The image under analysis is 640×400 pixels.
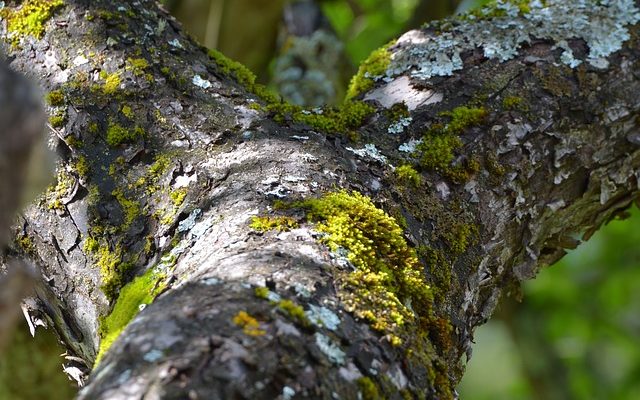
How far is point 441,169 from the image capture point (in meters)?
1.79

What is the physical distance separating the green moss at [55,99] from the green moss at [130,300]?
553 millimetres

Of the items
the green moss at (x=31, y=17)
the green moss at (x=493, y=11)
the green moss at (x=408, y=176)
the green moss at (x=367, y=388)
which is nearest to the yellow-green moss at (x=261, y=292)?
the green moss at (x=367, y=388)

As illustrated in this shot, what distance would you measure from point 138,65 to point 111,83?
83mm

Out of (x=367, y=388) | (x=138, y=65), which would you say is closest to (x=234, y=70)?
(x=138, y=65)

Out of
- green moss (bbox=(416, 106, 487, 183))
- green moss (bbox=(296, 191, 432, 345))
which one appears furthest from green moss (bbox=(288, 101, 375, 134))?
green moss (bbox=(296, 191, 432, 345))

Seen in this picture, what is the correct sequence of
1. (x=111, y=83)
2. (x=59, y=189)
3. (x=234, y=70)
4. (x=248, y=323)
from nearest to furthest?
(x=248, y=323) < (x=59, y=189) < (x=111, y=83) < (x=234, y=70)

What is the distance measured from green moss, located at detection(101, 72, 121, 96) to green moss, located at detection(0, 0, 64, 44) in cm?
25

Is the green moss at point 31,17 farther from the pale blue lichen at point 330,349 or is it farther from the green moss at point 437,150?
the pale blue lichen at point 330,349

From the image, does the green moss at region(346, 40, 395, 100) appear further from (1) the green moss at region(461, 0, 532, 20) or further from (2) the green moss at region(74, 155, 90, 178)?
(2) the green moss at region(74, 155, 90, 178)

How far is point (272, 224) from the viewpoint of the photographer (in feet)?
4.69

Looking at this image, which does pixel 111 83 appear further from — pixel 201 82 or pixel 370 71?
pixel 370 71

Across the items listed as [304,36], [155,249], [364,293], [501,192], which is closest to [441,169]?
[501,192]

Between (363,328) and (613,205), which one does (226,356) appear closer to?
(363,328)

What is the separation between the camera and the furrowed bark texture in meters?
1.13
